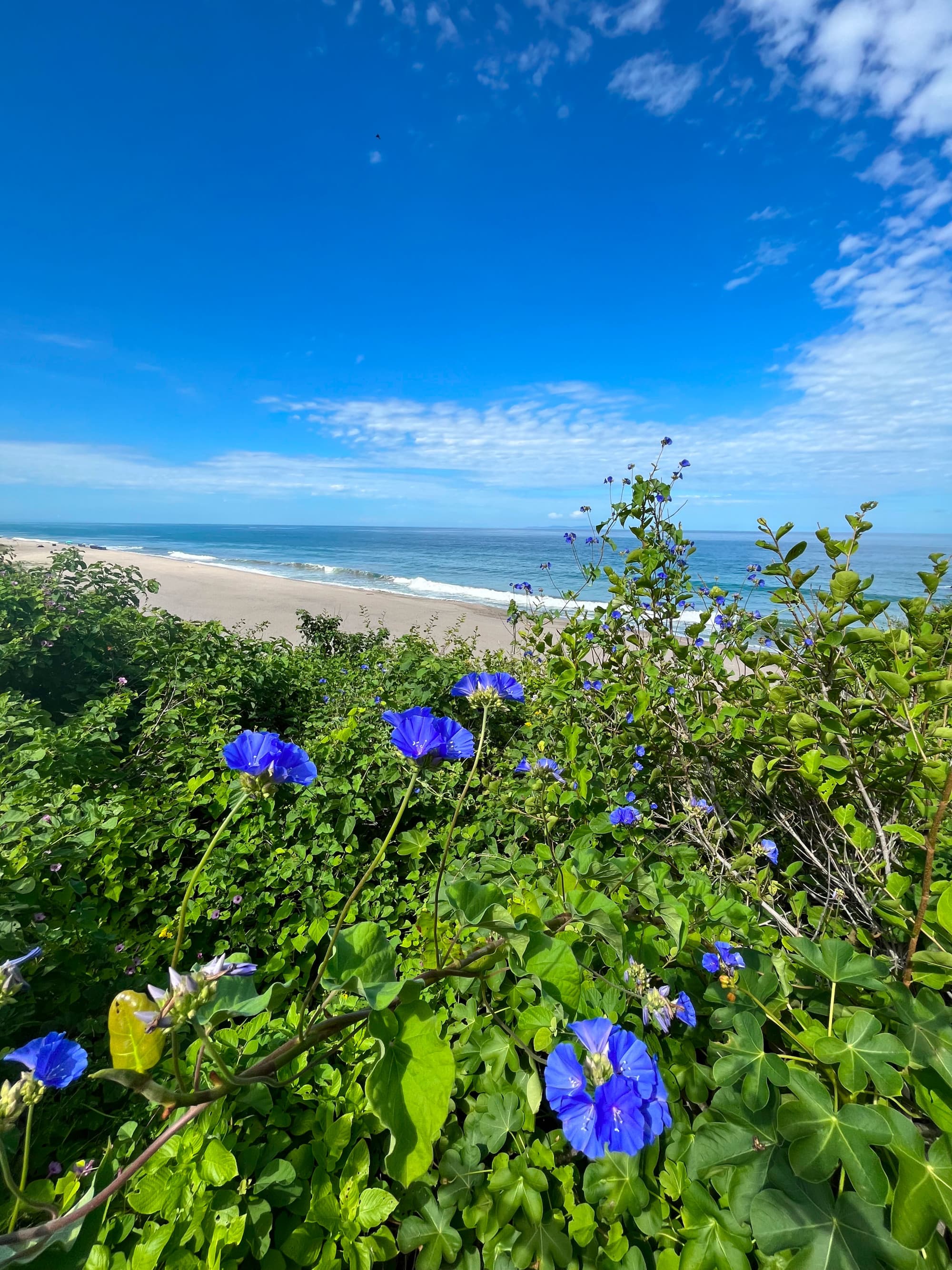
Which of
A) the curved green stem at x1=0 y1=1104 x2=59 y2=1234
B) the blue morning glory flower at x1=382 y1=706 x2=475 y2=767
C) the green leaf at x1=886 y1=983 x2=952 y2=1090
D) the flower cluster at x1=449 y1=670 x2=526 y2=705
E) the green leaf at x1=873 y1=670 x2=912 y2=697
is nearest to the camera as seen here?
the curved green stem at x1=0 y1=1104 x2=59 y2=1234

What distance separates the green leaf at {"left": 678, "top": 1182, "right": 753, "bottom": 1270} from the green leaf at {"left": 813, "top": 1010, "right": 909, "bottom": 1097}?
0.98ft

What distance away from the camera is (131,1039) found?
61 cm

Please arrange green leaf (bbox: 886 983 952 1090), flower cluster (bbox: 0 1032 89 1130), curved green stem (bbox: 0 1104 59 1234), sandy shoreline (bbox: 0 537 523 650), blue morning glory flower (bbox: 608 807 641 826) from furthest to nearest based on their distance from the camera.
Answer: sandy shoreline (bbox: 0 537 523 650)
blue morning glory flower (bbox: 608 807 641 826)
green leaf (bbox: 886 983 952 1090)
flower cluster (bbox: 0 1032 89 1130)
curved green stem (bbox: 0 1104 59 1234)

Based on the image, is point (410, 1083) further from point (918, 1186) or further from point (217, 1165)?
point (918, 1186)

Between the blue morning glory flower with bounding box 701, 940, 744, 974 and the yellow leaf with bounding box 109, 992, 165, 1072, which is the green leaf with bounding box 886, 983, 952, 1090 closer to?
the blue morning glory flower with bounding box 701, 940, 744, 974

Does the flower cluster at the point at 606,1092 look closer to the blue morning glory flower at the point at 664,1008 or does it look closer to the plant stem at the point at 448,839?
the blue morning glory flower at the point at 664,1008

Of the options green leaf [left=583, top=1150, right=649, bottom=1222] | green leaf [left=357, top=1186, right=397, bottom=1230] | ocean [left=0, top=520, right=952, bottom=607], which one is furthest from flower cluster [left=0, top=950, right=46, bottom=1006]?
ocean [left=0, top=520, right=952, bottom=607]

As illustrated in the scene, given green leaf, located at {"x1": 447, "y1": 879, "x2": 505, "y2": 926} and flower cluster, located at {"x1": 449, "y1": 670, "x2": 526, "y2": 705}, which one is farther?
flower cluster, located at {"x1": 449, "y1": 670, "x2": 526, "y2": 705}

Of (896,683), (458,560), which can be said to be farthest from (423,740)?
(458,560)

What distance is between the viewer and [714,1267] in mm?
825

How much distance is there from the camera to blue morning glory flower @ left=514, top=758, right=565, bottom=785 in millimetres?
1871

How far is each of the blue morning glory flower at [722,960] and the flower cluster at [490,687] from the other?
67 cm

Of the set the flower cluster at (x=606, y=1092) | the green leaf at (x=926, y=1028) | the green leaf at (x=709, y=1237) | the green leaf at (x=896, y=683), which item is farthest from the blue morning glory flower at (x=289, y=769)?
the green leaf at (x=896, y=683)

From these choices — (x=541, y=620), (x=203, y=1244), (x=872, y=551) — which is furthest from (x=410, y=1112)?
(x=872, y=551)
